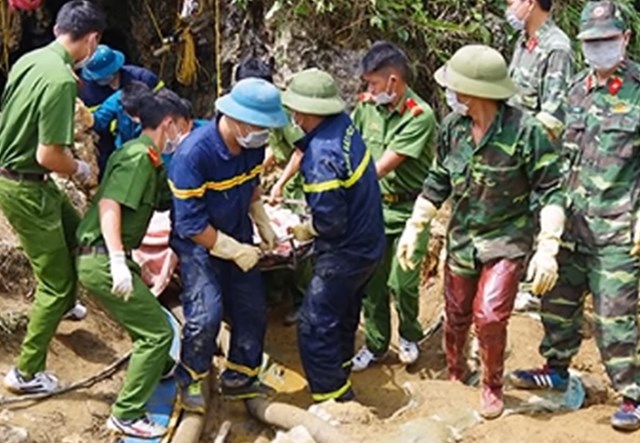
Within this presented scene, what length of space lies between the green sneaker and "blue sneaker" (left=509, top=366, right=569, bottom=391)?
1.84 m

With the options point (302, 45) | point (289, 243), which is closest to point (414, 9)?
point (302, 45)

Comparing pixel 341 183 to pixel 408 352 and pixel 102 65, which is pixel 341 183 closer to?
pixel 408 352

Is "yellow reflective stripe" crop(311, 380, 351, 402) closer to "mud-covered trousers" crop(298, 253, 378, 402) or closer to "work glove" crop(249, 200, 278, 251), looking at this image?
"mud-covered trousers" crop(298, 253, 378, 402)

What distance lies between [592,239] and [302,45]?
4.05 meters

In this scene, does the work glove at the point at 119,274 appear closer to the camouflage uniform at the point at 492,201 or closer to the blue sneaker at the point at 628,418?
the camouflage uniform at the point at 492,201

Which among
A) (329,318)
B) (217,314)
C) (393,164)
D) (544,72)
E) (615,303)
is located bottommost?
(329,318)

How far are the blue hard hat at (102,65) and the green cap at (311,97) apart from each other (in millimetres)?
2226

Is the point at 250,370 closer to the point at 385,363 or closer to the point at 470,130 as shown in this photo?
the point at 385,363

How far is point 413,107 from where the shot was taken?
612 centimetres

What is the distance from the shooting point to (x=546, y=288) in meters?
4.75

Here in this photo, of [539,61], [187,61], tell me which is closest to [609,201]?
[539,61]

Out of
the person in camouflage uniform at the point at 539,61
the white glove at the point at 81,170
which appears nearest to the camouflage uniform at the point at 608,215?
the person in camouflage uniform at the point at 539,61

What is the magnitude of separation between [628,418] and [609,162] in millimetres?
1346

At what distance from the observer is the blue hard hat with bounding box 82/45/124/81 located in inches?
275
